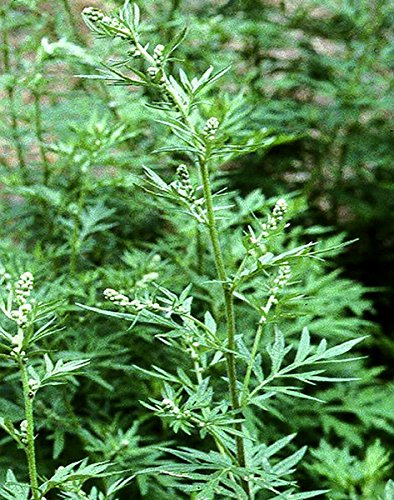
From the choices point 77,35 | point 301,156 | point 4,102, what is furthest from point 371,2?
point 4,102

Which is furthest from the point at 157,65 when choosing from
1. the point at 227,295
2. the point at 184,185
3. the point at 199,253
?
the point at 199,253

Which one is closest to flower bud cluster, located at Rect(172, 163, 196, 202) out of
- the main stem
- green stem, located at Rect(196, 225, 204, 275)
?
the main stem

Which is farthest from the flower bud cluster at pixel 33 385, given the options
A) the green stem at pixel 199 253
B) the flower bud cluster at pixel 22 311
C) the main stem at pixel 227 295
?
the green stem at pixel 199 253

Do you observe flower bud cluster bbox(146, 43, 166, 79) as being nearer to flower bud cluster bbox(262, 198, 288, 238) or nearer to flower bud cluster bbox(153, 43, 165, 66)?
flower bud cluster bbox(153, 43, 165, 66)

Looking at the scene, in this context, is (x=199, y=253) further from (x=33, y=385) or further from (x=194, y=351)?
(x=33, y=385)

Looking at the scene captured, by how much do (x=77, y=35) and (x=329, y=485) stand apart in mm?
1121

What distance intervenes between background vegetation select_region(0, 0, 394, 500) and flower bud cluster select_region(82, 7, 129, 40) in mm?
Answer: 142

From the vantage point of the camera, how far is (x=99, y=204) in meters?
1.62

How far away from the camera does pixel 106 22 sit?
33.4 inches

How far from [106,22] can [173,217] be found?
819mm

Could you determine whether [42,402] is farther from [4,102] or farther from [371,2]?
[371,2]

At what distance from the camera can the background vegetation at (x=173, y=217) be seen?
1448 millimetres

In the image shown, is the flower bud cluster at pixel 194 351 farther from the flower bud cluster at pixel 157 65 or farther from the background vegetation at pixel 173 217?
the flower bud cluster at pixel 157 65

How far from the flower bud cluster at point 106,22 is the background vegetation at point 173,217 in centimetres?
14
